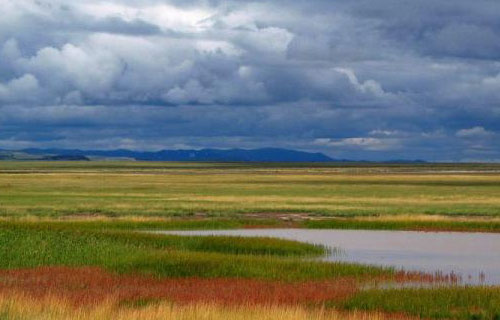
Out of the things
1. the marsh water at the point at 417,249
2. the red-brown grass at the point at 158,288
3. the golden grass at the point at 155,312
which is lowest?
the marsh water at the point at 417,249

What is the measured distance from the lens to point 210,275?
25969 mm

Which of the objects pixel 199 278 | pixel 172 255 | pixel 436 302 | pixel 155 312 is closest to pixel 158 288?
pixel 199 278

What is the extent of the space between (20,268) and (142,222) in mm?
20584

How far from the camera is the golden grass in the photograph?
1658 cm

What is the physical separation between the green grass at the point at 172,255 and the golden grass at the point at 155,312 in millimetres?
7172

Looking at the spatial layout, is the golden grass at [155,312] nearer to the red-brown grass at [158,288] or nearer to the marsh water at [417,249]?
the red-brown grass at [158,288]

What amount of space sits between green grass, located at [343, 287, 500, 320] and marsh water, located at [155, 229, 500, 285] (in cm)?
400

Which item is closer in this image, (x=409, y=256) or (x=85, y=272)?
(x=85, y=272)

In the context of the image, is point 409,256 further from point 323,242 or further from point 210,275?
point 210,275

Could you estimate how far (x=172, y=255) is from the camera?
28.3 meters

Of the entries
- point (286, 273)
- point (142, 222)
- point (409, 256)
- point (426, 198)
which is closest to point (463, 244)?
point (409, 256)

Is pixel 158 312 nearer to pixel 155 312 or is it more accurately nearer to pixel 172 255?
pixel 155 312

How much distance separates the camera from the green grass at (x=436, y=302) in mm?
19375

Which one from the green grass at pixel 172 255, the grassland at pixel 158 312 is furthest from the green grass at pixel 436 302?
the green grass at pixel 172 255
